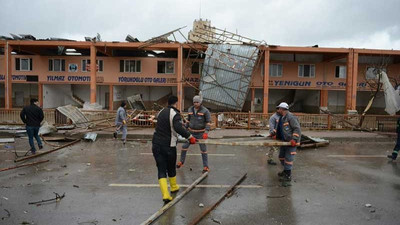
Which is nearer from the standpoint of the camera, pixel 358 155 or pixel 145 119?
pixel 358 155

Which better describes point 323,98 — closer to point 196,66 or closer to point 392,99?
point 392,99

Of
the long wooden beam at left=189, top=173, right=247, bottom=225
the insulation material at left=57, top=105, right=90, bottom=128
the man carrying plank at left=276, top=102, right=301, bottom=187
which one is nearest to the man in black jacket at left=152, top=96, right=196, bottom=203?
the long wooden beam at left=189, top=173, right=247, bottom=225

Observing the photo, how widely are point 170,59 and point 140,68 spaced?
2.94m

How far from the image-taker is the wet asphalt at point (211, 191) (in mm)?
4777

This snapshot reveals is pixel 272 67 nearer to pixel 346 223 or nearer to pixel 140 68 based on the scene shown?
pixel 140 68

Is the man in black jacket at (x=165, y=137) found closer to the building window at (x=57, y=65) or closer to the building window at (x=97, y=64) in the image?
the building window at (x=97, y=64)

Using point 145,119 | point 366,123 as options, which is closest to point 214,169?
point 145,119

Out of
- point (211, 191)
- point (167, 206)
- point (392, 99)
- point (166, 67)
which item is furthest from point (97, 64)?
point (167, 206)

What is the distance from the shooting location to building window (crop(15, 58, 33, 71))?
29.8m

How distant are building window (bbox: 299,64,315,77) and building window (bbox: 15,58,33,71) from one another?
25554 mm

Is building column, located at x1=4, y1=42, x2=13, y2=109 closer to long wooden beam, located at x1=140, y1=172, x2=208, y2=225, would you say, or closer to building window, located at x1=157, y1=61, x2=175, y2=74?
building window, located at x1=157, y1=61, x2=175, y2=74

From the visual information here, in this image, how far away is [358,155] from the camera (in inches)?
409

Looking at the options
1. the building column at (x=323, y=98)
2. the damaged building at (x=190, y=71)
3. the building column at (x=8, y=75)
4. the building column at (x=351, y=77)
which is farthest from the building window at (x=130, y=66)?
the building column at (x=351, y=77)

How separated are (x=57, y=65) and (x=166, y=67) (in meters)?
10.4
